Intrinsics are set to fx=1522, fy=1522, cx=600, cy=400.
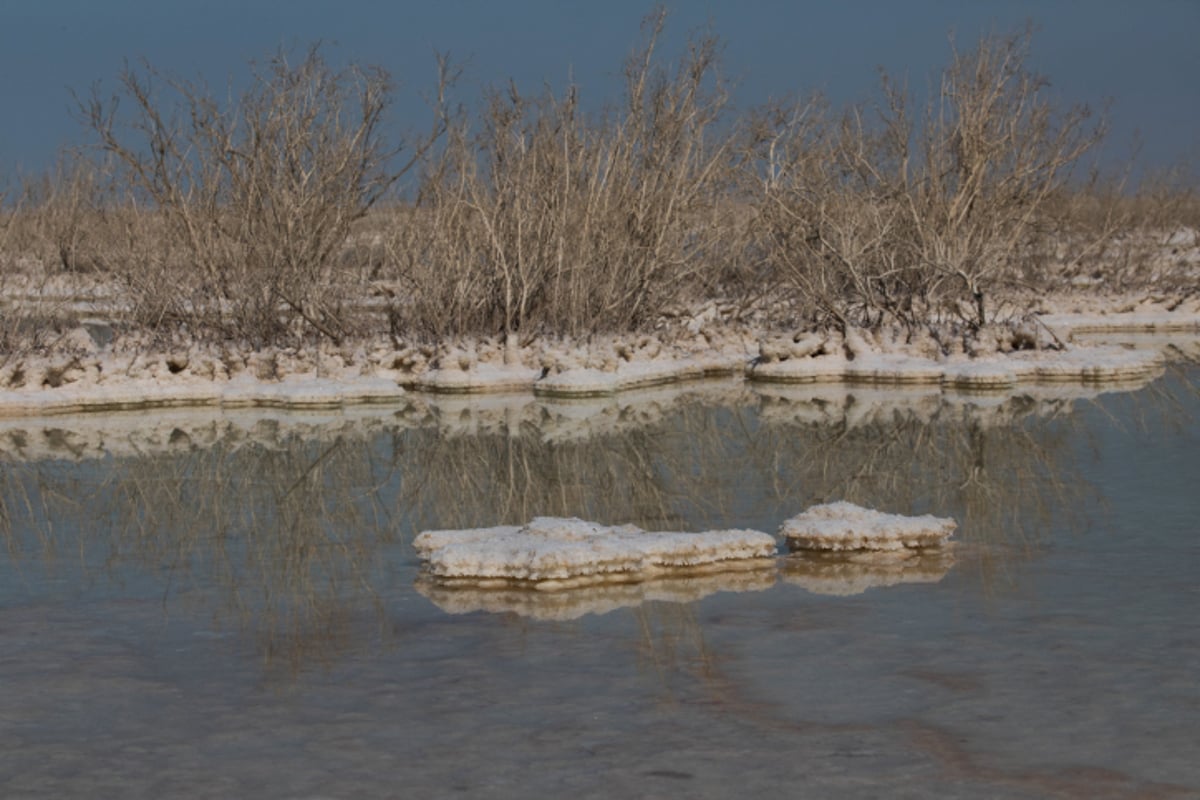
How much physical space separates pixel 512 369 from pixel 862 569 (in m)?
11.0

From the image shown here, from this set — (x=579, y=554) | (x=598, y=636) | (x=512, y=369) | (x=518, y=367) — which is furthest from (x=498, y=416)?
(x=598, y=636)

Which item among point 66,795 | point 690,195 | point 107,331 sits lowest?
point 66,795

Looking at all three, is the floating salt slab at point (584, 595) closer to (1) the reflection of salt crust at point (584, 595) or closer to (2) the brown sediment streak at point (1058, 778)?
(1) the reflection of salt crust at point (584, 595)

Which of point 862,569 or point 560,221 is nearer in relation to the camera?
point 862,569

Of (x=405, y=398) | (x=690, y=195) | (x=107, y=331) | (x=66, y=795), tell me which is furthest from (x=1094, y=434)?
(x=107, y=331)

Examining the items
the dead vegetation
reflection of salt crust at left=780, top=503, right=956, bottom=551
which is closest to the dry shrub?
the dead vegetation

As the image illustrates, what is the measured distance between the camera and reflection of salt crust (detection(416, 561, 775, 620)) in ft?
27.4

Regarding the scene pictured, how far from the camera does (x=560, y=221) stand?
2122cm

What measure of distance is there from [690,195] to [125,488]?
40.6ft

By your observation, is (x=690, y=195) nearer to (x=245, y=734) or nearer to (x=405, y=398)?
(x=405, y=398)

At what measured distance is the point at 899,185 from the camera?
2408cm

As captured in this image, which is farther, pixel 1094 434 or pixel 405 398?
Result: pixel 405 398

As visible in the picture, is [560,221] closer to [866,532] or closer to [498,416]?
[498,416]

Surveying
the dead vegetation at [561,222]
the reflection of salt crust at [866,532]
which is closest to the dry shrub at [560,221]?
the dead vegetation at [561,222]
